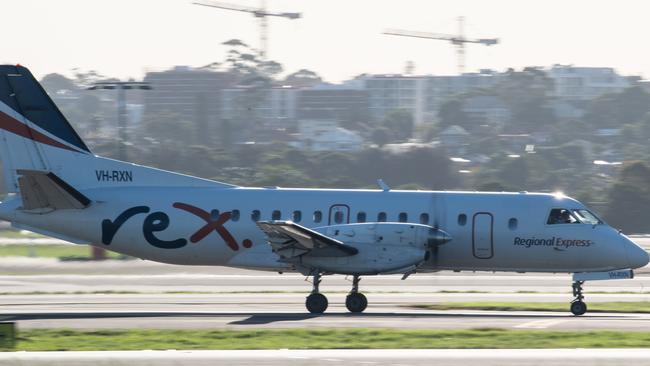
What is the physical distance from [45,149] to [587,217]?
552 inches

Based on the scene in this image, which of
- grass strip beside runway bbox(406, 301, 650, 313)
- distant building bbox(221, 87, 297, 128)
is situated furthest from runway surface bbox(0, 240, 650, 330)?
distant building bbox(221, 87, 297, 128)

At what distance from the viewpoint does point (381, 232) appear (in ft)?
84.4

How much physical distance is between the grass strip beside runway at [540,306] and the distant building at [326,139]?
9907cm

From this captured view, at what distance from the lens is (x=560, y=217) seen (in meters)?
26.4

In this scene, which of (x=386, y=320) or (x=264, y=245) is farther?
(x=264, y=245)

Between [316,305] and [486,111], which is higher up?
[486,111]

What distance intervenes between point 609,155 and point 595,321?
122396 millimetres

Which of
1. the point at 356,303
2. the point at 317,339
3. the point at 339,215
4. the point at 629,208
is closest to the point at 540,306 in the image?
the point at 356,303

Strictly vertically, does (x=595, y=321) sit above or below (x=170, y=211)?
below

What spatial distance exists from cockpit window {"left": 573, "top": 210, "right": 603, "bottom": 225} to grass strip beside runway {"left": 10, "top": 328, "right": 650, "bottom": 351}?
5.42m

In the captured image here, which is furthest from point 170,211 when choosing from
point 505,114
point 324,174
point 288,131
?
point 505,114

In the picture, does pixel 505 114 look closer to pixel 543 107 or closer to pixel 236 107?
pixel 543 107

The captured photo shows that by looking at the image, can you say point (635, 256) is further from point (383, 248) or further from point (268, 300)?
point (268, 300)

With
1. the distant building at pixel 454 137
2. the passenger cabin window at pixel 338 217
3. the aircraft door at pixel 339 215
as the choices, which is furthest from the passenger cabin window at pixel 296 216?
the distant building at pixel 454 137
